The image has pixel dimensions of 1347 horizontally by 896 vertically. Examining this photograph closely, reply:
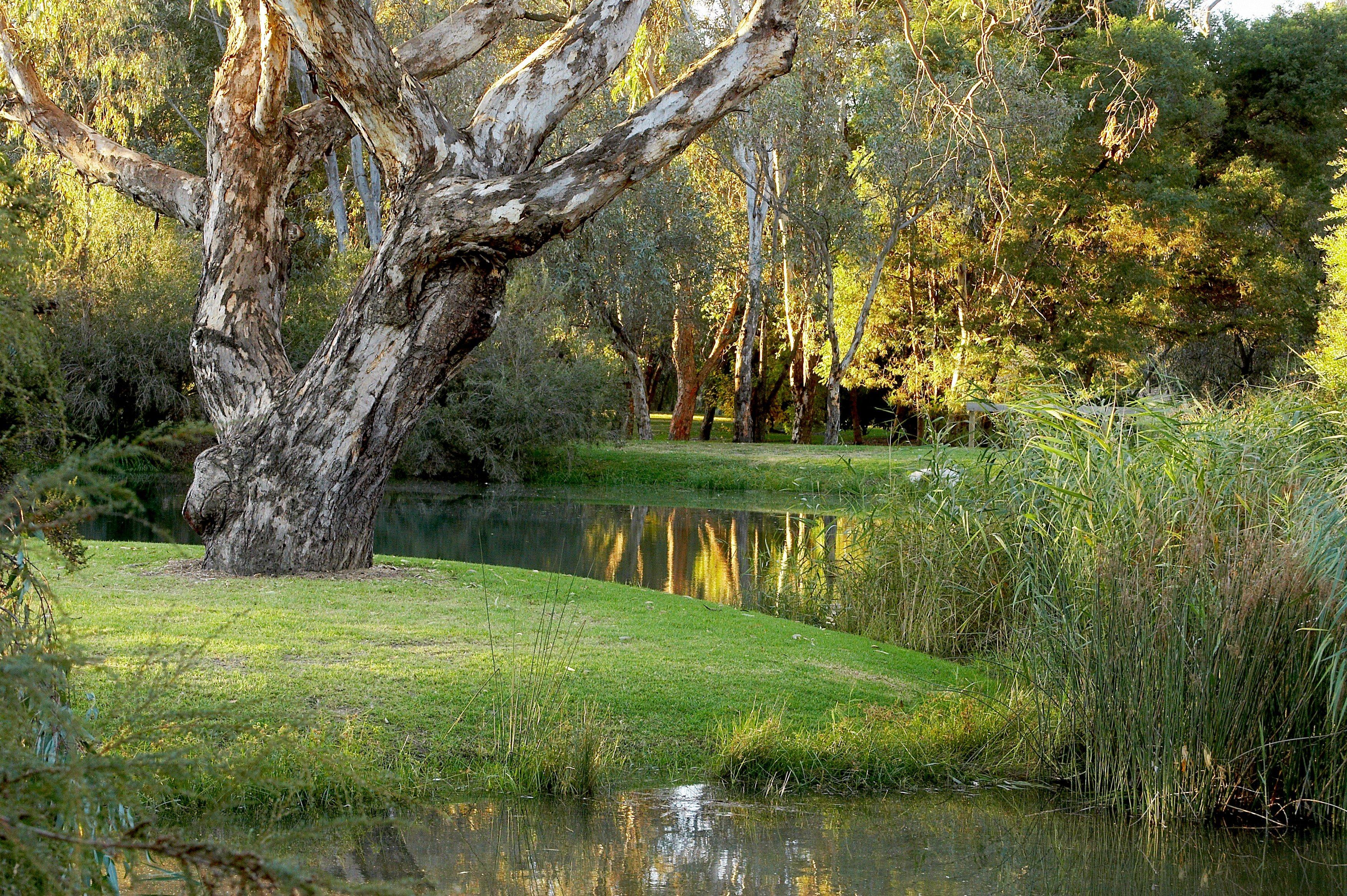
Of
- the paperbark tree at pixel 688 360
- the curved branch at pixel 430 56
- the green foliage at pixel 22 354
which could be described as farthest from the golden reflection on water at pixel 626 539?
the paperbark tree at pixel 688 360

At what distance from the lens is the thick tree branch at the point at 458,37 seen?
1027 cm

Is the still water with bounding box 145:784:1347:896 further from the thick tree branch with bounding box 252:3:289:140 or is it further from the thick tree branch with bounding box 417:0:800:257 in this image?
the thick tree branch with bounding box 252:3:289:140

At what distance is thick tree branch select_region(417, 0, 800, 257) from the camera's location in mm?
8195

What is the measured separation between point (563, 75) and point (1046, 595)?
531cm

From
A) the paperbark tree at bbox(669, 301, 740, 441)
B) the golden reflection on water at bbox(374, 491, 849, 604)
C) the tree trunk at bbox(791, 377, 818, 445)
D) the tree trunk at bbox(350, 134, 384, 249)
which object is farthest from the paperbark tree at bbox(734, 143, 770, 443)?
the golden reflection on water at bbox(374, 491, 849, 604)

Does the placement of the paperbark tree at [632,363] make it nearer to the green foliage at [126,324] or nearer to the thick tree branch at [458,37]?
the green foliage at [126,324]

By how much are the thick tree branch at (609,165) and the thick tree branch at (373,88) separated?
0.29m

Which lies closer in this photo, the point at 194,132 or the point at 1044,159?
the point at 194,132

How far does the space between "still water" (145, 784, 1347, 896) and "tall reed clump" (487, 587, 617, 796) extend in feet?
0.38

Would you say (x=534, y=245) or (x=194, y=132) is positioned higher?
(x=194, y=132)

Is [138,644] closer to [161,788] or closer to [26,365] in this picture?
[26,365]

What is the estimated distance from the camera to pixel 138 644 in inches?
231

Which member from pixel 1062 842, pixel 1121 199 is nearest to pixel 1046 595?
pixel 1062 842

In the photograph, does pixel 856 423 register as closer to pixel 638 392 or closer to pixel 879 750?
pixel 638 392
